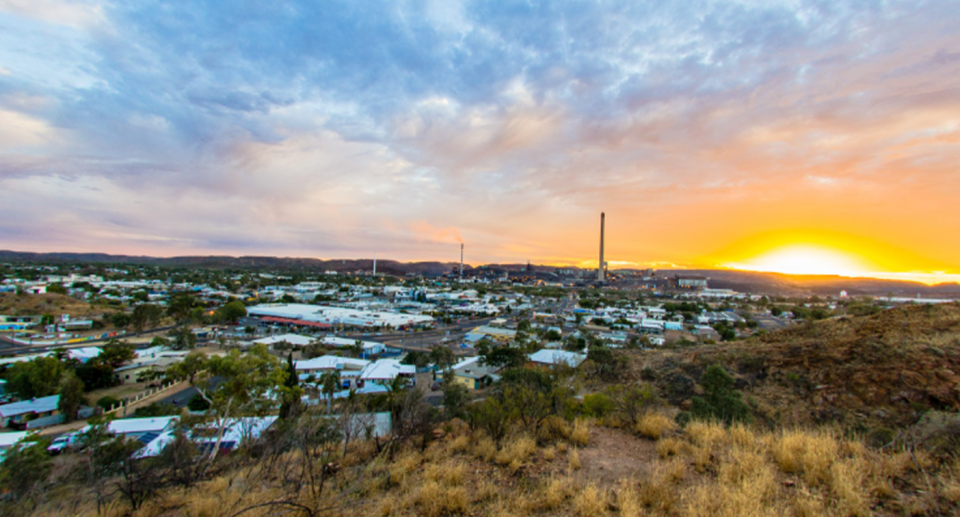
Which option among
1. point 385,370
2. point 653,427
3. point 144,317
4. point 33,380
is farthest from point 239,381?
point 144,317

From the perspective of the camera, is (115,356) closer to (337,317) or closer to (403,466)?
(337,317)

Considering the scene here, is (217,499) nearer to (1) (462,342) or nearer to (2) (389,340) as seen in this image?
(1) (462,342)

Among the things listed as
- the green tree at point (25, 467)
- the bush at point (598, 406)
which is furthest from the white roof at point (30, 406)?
the bush at point (598, 406)

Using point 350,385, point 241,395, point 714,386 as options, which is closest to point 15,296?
point 350,385

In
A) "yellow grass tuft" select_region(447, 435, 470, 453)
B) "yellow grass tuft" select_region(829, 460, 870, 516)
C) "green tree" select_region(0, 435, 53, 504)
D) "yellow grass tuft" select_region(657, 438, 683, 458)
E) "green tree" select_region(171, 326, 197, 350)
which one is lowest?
"green tree" select_region(171, 326, 197, 350)

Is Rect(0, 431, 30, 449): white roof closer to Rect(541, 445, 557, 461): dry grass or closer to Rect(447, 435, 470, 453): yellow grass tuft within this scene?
Rect(447, 435, 470, 453): yellow grass tuft

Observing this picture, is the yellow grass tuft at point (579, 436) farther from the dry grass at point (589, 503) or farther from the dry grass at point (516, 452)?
the dry grass at point (589, 503)

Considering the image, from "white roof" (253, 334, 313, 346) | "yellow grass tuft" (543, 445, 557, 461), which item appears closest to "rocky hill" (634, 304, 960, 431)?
"yellow grass tuft" (543, 445, 557, 461)

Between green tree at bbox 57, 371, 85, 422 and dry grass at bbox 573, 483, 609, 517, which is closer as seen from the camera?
dry grass at bbox 573, 483, 609, 517
